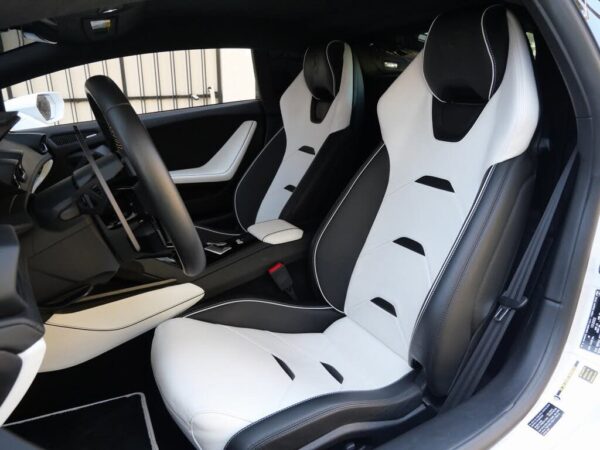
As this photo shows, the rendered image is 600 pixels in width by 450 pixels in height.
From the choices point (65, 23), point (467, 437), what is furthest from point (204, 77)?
point (467, 437)

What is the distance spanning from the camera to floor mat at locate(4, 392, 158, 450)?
120 cm

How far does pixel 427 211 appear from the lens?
115 centimetres

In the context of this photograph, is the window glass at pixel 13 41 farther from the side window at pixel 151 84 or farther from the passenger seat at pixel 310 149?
the passenger seat at pixel 310 149

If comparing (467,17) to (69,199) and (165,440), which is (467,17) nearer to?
(69,199)

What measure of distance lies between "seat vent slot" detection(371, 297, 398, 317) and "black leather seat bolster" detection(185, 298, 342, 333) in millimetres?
168

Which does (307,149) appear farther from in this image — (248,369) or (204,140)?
(248,369)

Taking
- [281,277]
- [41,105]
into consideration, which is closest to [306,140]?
[281,277]

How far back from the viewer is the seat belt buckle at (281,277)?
1.45 metres

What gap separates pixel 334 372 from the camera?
3.85 ft

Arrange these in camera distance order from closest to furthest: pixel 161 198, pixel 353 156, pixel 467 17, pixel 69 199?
pixel 161 198
pixel 69 199
pixel 467 17
pixel 353 156

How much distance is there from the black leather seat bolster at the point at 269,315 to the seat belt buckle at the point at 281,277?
3.7 inches

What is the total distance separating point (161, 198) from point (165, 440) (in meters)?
0.79

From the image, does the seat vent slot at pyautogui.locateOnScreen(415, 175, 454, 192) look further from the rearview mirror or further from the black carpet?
the rearview mirror

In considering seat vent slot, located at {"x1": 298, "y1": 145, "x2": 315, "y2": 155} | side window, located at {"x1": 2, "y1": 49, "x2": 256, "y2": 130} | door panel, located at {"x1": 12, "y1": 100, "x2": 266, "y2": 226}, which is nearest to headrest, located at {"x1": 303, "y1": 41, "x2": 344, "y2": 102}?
seat vent slot, located at {"x1": 298, "y1": 145, "x2": 315, "y2": 155}
